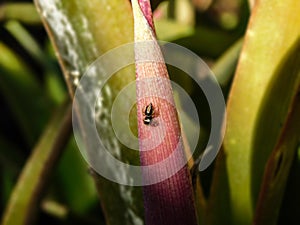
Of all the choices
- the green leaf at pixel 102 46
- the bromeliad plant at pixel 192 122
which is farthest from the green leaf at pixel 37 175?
the green leaf at pixel 102 46

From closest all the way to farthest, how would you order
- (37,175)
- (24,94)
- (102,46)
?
(102,46) → (37,175) → (24,94)

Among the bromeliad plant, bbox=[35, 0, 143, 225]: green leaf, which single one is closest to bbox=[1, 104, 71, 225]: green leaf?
the bromeliad plant

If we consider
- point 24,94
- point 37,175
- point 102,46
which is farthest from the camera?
point 24,94

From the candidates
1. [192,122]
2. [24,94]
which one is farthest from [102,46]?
[24,94]

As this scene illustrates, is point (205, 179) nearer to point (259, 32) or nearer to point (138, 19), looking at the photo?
point (259, 32)

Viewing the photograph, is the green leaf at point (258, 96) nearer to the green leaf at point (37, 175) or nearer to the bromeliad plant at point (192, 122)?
the bromeliad plant at point (192, 122)

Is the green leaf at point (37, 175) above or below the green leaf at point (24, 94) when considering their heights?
below

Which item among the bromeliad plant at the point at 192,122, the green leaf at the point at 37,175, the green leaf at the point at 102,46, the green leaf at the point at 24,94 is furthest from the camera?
the green leaf at the point at 24,94

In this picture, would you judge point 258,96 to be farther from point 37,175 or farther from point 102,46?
point 37,175

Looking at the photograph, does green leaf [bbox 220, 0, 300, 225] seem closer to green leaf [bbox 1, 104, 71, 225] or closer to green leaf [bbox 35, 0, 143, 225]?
green leaf [bbox 35, 0, 143, 225]

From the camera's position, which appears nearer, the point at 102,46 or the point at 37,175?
the point at 102,46

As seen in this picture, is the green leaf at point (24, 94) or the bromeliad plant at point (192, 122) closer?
the bromeliad plant at point (192, 122)

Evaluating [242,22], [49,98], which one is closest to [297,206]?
[242,22]
